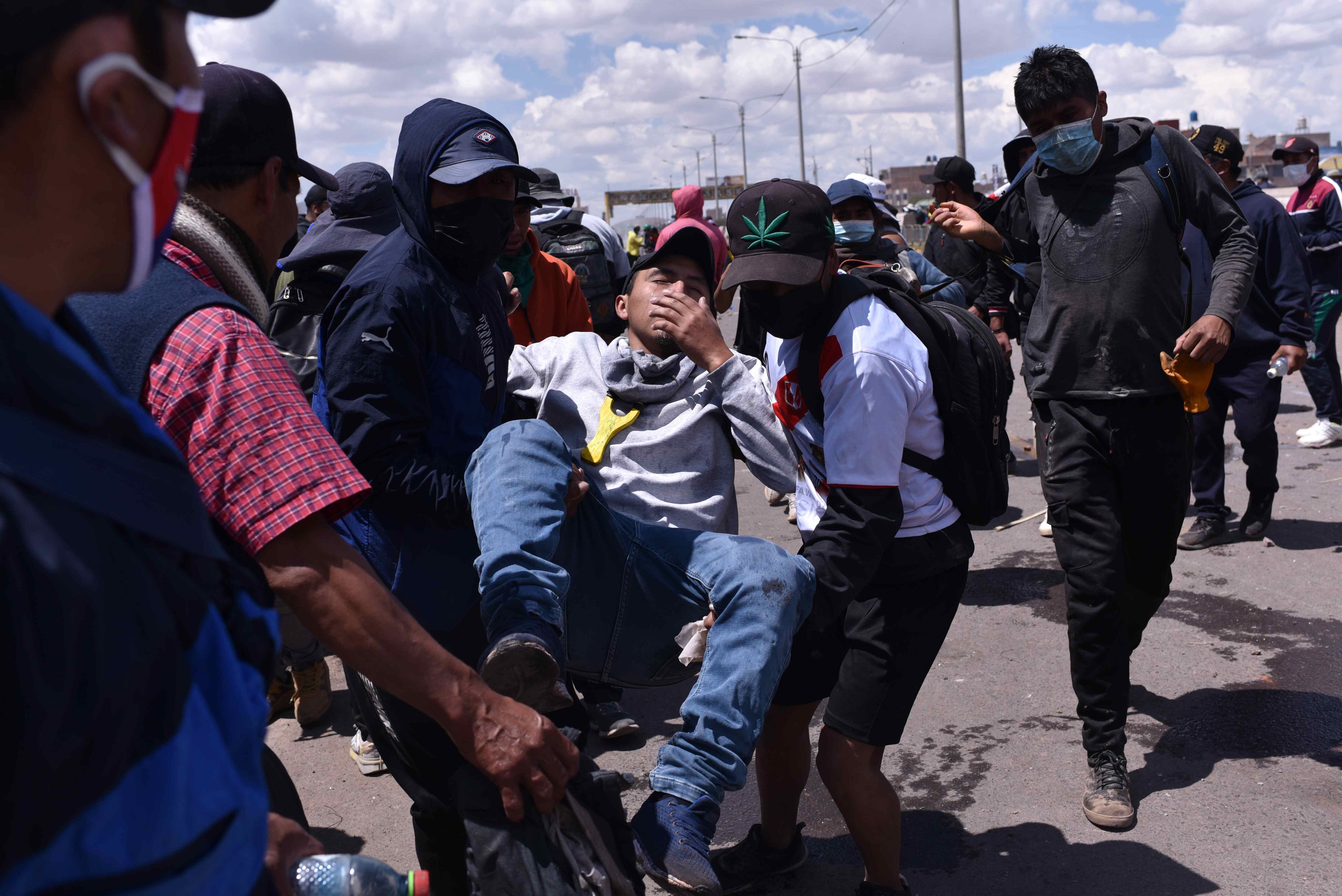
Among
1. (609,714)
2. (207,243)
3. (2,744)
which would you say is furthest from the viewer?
(609,714)

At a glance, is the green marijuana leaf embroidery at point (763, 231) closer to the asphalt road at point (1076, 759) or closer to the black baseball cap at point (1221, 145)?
the asphalt road at point (1076, 759)

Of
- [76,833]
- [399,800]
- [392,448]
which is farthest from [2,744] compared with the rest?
[399,800]

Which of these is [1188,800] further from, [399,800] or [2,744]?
[2,744]

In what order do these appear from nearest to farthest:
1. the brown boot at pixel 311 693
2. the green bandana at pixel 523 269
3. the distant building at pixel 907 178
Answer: the brown boot at pixel 311 693
the green bandana at pixel 523 269
the distant building at pixel 907 178

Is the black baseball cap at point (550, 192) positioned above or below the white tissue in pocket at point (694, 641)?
above

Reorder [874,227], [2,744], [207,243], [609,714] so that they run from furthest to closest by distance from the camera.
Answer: [874,227], [609,714], [207,243], [2,744]

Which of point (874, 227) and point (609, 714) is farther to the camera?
point (874, 227)

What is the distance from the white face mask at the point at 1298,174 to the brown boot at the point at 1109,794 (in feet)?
24.6

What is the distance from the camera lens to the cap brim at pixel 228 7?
3.22 feet

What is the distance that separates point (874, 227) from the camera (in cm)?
583

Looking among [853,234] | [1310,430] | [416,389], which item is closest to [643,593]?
[416,389]

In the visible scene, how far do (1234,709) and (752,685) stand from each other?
3018 millimetres

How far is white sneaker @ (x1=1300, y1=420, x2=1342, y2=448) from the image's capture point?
28.2 ft

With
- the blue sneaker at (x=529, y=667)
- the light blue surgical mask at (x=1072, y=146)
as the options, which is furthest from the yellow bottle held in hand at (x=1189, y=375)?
the blue sneaker at (x=529, y=667)
